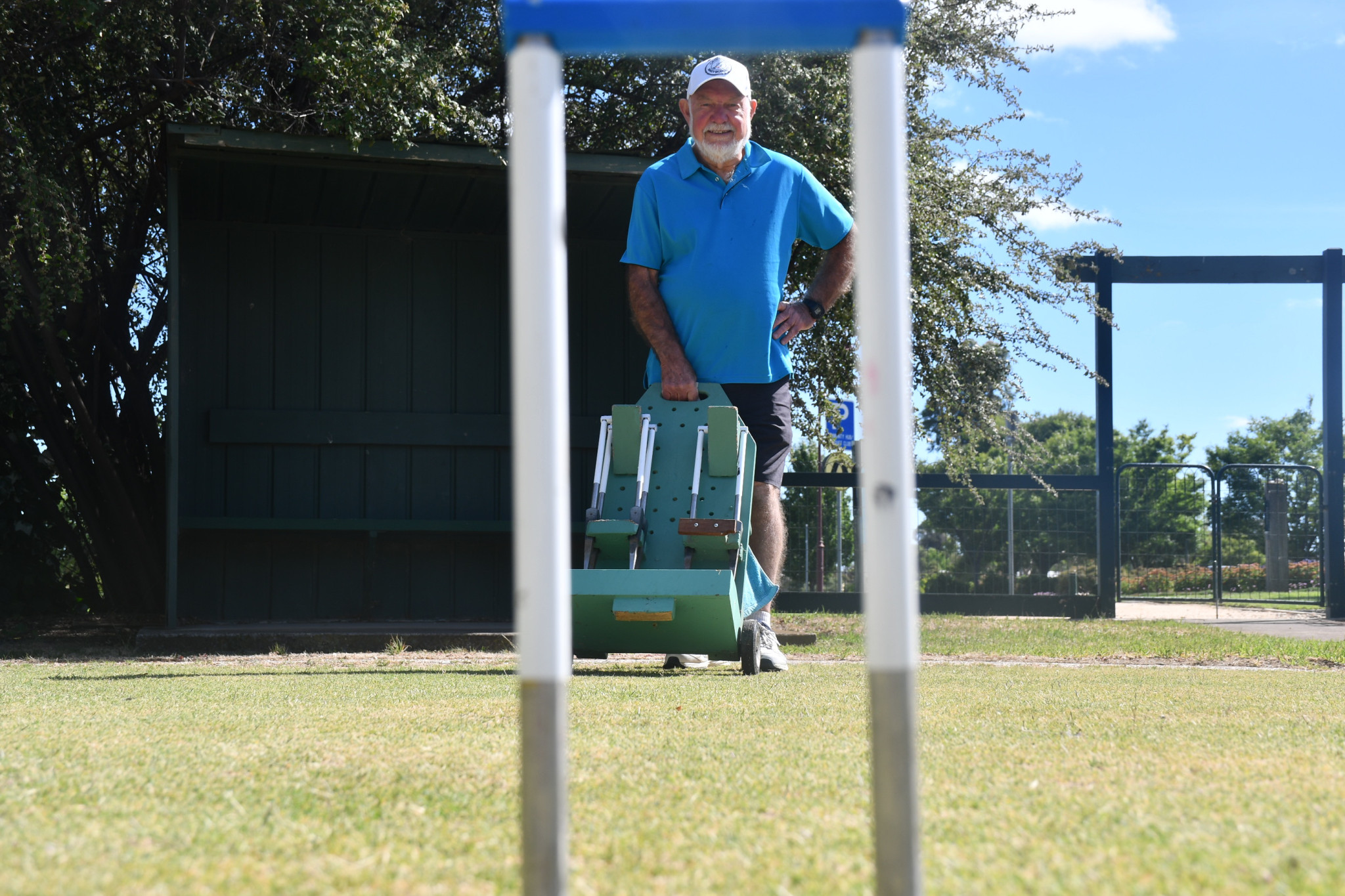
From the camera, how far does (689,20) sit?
1203 mm

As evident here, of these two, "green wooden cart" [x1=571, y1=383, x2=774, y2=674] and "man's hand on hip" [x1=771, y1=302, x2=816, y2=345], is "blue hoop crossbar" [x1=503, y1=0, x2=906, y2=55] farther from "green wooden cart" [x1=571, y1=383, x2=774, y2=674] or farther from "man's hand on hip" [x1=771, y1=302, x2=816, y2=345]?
"man's hand on hip" [x1=771, y1=302, x2=816, y2=345]

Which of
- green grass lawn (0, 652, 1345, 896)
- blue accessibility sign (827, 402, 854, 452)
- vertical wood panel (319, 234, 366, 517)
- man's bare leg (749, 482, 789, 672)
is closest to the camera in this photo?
green grass lawn (0, 652, 1345, 896)

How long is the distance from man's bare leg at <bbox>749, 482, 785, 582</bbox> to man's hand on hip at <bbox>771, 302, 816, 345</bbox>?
2.03 feet

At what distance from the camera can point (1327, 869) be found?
1.45 meters

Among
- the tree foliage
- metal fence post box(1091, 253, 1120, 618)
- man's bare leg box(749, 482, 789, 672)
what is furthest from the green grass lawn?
metal fence post box(1091, 253, 1120, 618)

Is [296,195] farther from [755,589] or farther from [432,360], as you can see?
[755,589]

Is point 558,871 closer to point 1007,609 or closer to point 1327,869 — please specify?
point 1327,869

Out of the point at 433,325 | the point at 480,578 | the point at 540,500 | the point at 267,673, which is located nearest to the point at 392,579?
the point at 480,578

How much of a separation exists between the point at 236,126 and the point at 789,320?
5.27 metres

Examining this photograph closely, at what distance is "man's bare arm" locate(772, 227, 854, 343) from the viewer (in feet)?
15.9

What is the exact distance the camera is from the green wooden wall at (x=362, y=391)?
26.7ft

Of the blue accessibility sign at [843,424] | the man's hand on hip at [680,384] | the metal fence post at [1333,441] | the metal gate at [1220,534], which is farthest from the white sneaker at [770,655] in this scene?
the metal fence post at [1333,441]

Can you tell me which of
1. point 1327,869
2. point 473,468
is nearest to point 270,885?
point 1327,869

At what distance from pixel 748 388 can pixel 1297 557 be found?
985cm
